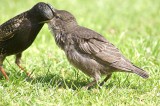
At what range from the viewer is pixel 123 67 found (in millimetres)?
7289

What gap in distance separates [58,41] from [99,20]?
196 inches

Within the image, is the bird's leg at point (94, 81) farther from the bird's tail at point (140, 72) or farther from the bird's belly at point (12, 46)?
the bird's belly at point (12, 46)

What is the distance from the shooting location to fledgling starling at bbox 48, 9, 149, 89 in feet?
24.0

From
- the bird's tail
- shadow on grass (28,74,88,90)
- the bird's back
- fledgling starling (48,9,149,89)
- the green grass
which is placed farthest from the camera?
the bird's back

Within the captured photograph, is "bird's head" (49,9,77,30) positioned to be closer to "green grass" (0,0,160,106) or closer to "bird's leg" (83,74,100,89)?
"green grass" (0,0,160,106)

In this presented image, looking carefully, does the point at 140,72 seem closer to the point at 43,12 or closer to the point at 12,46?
the point at 43,12

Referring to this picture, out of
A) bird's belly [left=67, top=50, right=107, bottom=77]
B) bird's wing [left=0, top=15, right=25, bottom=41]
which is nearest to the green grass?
bird's belly [left=67, top=50, right=107, bottom=77]

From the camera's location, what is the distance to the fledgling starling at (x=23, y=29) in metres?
7.69

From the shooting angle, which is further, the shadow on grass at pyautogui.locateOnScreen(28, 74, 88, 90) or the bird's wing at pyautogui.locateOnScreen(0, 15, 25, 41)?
the bird's wing at pyautogui.locateOnScreen(0, 15, 25, 41)

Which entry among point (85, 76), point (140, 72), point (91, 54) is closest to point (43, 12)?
point (91, 54)

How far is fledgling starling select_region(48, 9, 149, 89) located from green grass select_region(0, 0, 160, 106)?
293mm

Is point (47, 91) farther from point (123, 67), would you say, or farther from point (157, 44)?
point (157, 44)

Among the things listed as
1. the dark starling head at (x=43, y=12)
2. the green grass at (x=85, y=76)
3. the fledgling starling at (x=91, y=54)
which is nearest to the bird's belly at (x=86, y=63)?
the fledgling starling at (x=91, y=54)

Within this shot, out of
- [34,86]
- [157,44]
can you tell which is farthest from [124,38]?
[34,86]
